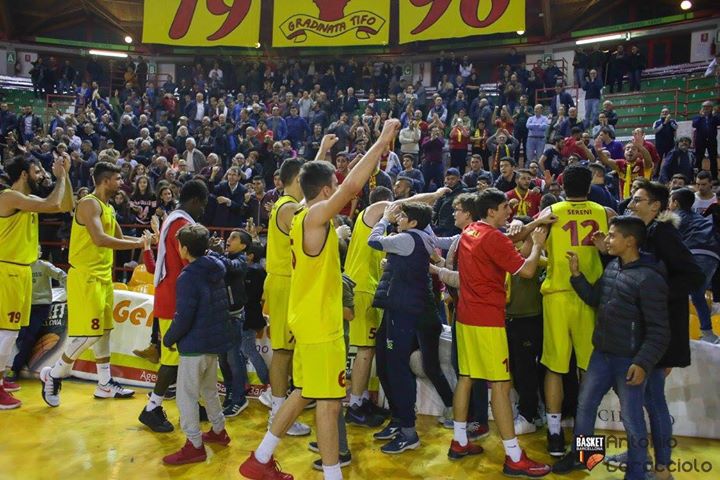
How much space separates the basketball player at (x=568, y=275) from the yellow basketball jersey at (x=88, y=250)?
4.19 meters

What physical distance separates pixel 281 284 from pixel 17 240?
275 cm

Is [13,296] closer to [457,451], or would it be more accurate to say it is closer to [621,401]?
[457,451]

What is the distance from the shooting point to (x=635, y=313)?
449 centimetres

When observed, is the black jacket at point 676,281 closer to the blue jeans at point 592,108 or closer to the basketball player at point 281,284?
the basketball player at point 281,284

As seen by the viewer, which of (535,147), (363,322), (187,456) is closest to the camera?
(187,456)

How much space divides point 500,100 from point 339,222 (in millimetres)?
13821

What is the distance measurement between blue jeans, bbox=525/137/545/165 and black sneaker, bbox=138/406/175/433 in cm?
1100

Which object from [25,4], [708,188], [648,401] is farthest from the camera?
[25,4]

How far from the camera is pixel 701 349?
5.88 metres

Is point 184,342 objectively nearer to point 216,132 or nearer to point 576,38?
point 216,132

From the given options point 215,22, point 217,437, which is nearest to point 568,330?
point 217,437

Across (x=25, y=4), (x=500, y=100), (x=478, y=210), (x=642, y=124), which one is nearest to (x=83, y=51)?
(x=25, y=4)

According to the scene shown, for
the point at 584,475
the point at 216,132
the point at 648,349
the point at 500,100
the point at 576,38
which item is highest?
the point at 576,38

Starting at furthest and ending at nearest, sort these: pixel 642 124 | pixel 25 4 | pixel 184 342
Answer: pixel 25 4, pixel 642 124, pixel 184 342
